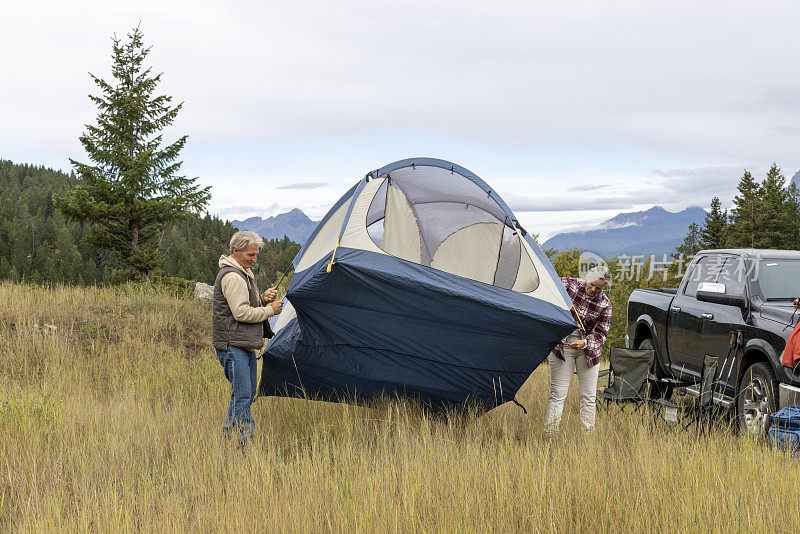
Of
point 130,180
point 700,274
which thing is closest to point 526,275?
point 700,274

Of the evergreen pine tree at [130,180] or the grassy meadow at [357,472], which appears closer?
the grassy meadow at [357,472]

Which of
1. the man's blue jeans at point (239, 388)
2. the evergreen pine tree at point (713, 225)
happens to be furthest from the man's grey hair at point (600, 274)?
the evergreen pine tree at point (713, 225)

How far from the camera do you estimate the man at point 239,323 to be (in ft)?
16.3

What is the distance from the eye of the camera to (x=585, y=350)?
5.81m

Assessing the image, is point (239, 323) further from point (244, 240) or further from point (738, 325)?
point (738, 325)

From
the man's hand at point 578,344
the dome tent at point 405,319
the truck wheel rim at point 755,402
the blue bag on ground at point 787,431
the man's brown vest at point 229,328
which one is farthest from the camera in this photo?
the truck wheel rim at point 755,402

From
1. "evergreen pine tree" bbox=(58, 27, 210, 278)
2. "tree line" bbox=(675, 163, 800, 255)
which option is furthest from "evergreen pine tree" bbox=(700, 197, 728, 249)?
"evergreen pine tree" bbox=(58, 27, 210, 278)

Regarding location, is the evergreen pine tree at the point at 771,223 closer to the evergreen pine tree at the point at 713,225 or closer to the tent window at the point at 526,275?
the evergreen pine tree at the point at 713,225

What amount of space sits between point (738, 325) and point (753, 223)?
56.4 m

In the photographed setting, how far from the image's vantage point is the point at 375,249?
5.01m

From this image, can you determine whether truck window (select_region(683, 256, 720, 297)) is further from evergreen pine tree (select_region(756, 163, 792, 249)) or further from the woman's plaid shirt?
evergreen pine tree (select_region(756, 163, 792, 249))

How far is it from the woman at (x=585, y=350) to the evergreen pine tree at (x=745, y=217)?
181ft

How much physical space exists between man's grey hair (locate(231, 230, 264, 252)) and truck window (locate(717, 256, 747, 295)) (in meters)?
5.23

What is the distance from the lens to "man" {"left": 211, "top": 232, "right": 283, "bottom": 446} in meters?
4.97
